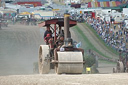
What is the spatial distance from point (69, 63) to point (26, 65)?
17.1 m

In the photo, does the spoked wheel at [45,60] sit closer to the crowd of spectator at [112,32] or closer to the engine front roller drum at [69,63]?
the engine front roller drum at [69,63]

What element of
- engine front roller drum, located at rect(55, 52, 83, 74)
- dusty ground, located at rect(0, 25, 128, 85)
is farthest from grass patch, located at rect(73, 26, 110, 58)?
engine front roller drum, located at rect(55, 52, 83, 74)

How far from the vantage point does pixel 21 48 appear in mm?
45969

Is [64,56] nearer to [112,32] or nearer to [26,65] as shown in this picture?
[26,65]

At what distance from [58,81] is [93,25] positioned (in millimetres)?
43803

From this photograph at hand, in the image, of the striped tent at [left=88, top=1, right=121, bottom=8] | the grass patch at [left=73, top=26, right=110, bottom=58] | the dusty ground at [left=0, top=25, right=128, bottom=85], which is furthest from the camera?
the striped tent at [left=88, top=1, right=121, bottom=8]

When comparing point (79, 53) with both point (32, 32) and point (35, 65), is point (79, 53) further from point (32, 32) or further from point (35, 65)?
point (32, 32)

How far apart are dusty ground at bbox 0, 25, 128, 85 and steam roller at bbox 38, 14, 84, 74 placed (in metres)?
0.67

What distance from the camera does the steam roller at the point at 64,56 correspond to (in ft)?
54.9

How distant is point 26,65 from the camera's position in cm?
3353

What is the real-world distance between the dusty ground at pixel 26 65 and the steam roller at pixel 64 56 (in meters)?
0.67

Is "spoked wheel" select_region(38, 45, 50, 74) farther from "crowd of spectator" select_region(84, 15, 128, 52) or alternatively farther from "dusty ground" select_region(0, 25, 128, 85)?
"crowd of spectator" select_region(84, 15, 128, 52)

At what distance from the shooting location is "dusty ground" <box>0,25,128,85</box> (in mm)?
13203

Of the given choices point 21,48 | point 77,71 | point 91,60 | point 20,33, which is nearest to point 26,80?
point 77,71
